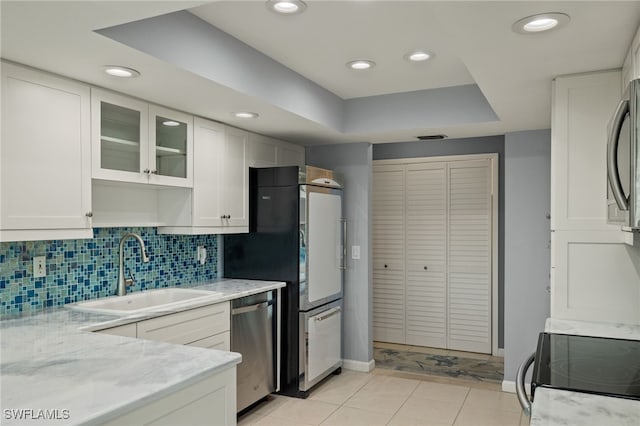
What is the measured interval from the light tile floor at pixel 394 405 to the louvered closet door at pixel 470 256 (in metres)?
1.00

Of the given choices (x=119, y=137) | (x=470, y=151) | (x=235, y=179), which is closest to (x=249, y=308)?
(x=235, y=179)

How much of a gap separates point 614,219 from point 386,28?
154 cm

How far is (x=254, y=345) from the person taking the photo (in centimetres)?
358

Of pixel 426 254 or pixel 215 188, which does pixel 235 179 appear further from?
pixel 426 254

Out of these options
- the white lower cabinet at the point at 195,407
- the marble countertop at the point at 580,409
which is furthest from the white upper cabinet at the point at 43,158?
the marble countertop at the point at 580,409

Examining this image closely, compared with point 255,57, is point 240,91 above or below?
below

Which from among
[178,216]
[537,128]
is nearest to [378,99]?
[537,128]

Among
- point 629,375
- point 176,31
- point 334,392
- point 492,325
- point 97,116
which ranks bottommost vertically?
point 334,392

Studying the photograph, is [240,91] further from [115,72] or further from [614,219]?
[614,219]

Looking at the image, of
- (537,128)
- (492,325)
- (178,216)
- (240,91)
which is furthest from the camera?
(492,325)

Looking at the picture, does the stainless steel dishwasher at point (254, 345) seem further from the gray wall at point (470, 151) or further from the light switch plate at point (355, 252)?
the gray wall at point (470, 151)

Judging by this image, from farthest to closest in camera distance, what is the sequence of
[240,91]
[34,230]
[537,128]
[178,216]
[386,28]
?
1. [537,128]
2. [178,216]
3. [240,91]
4. [386,28]
5. [34,230]

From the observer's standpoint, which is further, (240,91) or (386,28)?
(240,91)

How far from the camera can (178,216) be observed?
3.41 metres
